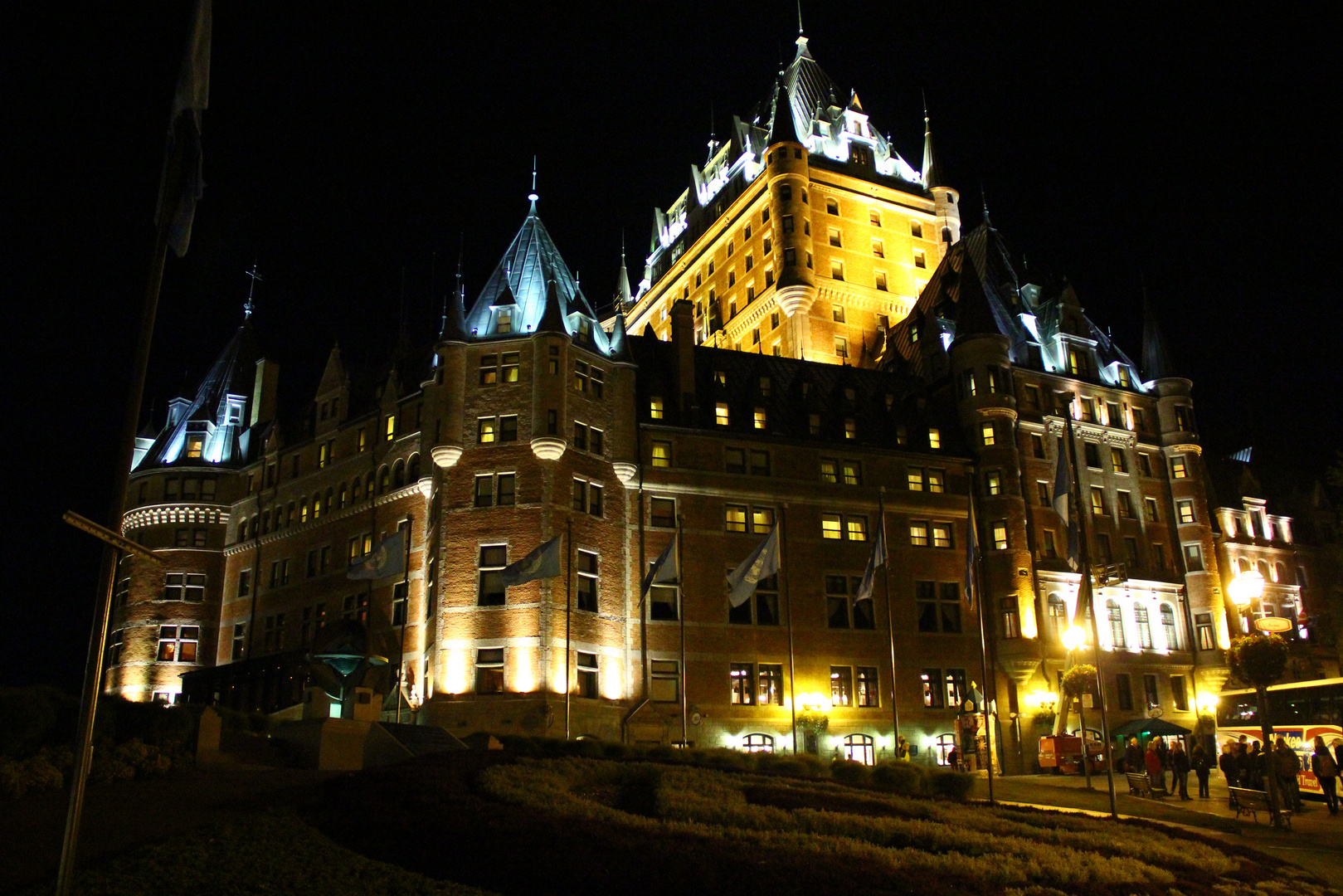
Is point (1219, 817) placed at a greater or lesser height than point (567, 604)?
lesser

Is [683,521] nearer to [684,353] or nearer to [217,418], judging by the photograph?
[684,353]

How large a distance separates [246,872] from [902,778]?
70.1ft

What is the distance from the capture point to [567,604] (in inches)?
1965

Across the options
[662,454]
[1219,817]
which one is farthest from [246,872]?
[662,454]

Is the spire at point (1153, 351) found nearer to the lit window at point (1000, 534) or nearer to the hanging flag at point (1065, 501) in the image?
the lit window at point (1000, 534)

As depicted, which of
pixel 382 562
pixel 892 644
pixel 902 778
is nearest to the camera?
pixel 902 778

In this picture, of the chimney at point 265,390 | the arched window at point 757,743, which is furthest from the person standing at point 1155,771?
the chimney at point 265,390

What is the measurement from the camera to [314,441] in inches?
2635

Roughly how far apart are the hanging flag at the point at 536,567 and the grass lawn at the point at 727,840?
789 inches

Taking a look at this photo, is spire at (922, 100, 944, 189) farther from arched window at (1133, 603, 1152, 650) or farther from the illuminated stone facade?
arched window at (1133, 603, 1152, 650)

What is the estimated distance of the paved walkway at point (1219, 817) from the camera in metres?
24.7

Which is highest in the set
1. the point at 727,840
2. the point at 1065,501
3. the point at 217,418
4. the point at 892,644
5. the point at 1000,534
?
the point at 217,418

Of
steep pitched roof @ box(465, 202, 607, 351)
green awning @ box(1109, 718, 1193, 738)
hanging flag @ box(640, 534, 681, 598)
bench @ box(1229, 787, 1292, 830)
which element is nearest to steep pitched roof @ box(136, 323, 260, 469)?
steep pitched roof @ box(465, 202, 607, 351)

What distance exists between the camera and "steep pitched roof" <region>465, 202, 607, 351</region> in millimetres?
58062
